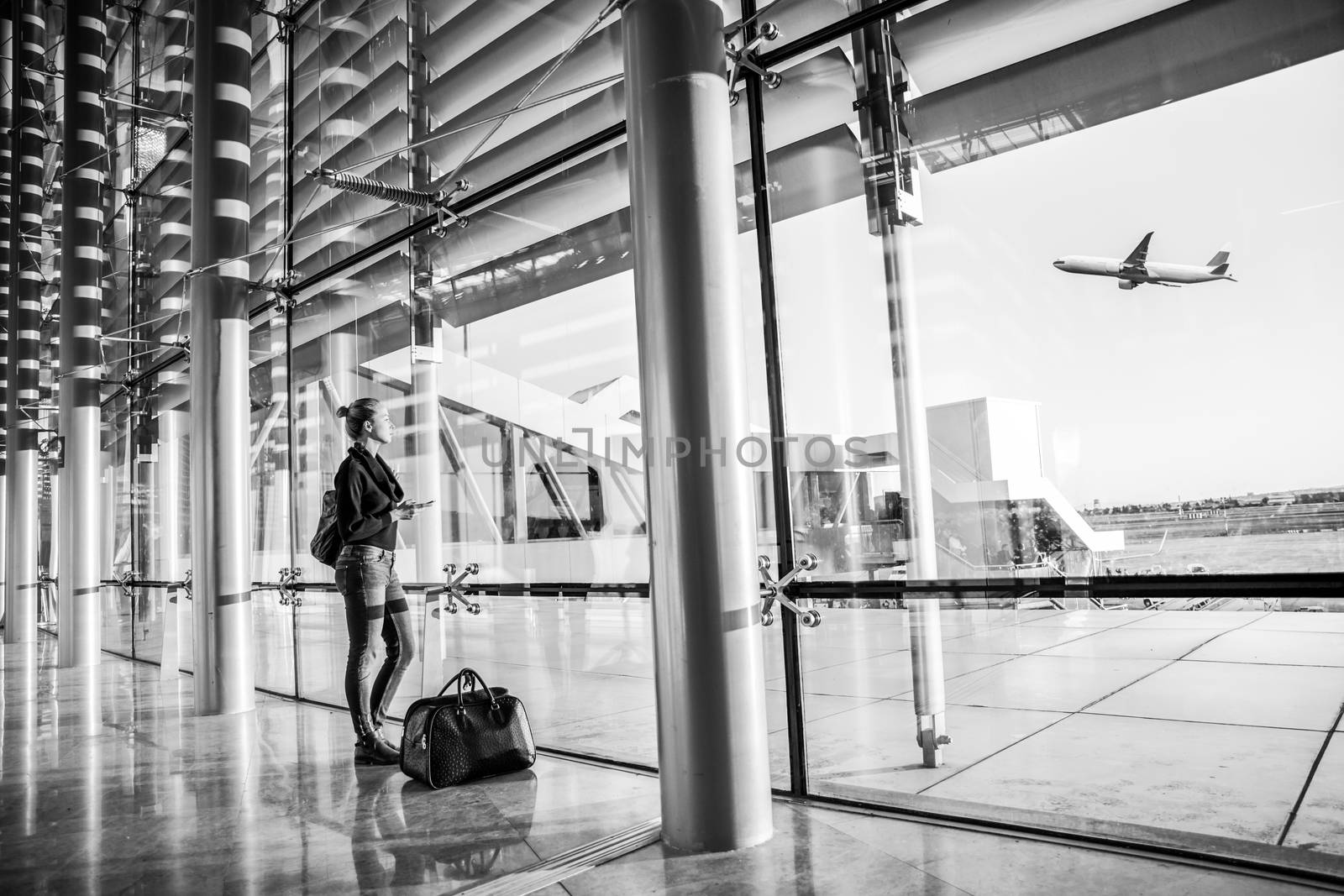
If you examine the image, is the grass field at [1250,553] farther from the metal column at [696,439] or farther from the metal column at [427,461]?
→ the metal column at [427,461]

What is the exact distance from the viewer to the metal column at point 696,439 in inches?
121

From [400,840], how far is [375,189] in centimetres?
356

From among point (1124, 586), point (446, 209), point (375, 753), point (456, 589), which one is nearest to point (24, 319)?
point (446, 209)

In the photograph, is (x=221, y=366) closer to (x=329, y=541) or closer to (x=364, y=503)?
(x=329, y=541)

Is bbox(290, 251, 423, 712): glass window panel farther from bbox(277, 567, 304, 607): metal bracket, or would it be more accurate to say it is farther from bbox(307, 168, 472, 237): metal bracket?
A: bbox(307, 168, 472, 237): metal bracket

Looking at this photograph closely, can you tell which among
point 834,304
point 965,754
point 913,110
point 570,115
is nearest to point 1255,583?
point 965,754

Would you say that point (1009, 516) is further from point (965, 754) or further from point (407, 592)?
point (407, 592)

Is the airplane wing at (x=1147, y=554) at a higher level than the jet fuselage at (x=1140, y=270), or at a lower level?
lower

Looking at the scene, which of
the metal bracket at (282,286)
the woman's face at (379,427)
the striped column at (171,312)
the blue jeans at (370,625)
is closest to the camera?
the blue jeans at (370,625)

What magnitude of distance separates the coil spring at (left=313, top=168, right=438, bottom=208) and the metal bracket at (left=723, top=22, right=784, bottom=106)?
2253mm

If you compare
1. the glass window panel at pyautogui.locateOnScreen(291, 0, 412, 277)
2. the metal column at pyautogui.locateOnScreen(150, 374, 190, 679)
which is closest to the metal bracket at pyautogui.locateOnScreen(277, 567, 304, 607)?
the glass window panel at pyautogui.locateOnScreen(291, 0, 412, 277)

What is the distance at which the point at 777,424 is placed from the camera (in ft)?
12.4

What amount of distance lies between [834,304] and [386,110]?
396cm

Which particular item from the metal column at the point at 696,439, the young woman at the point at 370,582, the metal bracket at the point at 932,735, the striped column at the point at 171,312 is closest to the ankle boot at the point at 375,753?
the young woman at the point at 370,582
